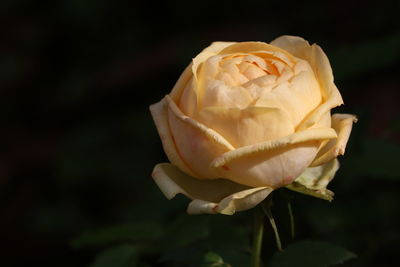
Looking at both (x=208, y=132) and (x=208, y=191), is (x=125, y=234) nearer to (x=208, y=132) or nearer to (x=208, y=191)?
(x=208, y=191)

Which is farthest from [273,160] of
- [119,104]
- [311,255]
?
[119,104]

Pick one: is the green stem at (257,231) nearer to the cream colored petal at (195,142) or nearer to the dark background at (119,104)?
the cream colored petal at (195,142)

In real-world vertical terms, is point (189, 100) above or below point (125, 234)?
above

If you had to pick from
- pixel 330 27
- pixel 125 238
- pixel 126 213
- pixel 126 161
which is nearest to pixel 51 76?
pixel 126 161

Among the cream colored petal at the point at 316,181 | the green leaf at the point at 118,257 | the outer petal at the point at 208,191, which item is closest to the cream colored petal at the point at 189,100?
the outer petal at the point at 208,191

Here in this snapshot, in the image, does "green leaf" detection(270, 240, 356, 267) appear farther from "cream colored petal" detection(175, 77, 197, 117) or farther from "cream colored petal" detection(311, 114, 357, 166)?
"cream colored petal" detection(175, 77, 197, 117)

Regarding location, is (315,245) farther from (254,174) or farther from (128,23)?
(128,23)

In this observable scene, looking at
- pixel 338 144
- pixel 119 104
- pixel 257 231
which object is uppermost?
pixel 338 144
